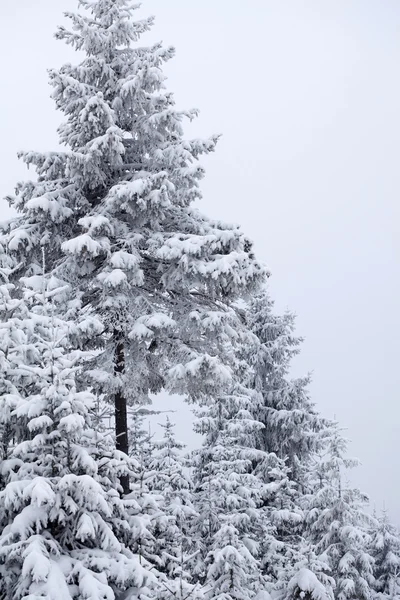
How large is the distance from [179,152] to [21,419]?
6.65m

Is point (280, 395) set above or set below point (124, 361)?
below

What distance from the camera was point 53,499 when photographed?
6.27 meters

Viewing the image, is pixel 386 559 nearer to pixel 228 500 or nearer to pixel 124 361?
pixel 228 500

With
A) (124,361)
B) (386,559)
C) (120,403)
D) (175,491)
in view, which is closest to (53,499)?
(124,361)

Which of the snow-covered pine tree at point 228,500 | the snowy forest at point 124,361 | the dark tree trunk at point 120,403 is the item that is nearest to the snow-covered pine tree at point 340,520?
the snowy forest at point 124,361

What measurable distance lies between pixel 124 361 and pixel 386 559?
2223cm

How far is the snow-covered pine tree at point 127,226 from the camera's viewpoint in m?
10.9

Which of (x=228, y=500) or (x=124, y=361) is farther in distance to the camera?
(x=228, y=500)

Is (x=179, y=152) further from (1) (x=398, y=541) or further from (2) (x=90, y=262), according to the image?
(1) (x=398, y=541)

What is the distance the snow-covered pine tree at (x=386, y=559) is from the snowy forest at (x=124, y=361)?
421 inches

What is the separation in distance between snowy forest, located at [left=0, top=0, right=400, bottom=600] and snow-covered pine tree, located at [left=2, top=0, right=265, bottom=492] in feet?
0.15

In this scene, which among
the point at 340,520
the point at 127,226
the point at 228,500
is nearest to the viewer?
the point at 127,226

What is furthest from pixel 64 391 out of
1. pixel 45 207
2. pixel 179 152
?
pixel 179 152

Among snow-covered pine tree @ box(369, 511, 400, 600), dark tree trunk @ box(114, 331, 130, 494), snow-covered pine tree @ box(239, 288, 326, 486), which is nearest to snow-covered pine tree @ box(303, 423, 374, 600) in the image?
snow-covered pine tree @ box(239, 288, 326, 486)
